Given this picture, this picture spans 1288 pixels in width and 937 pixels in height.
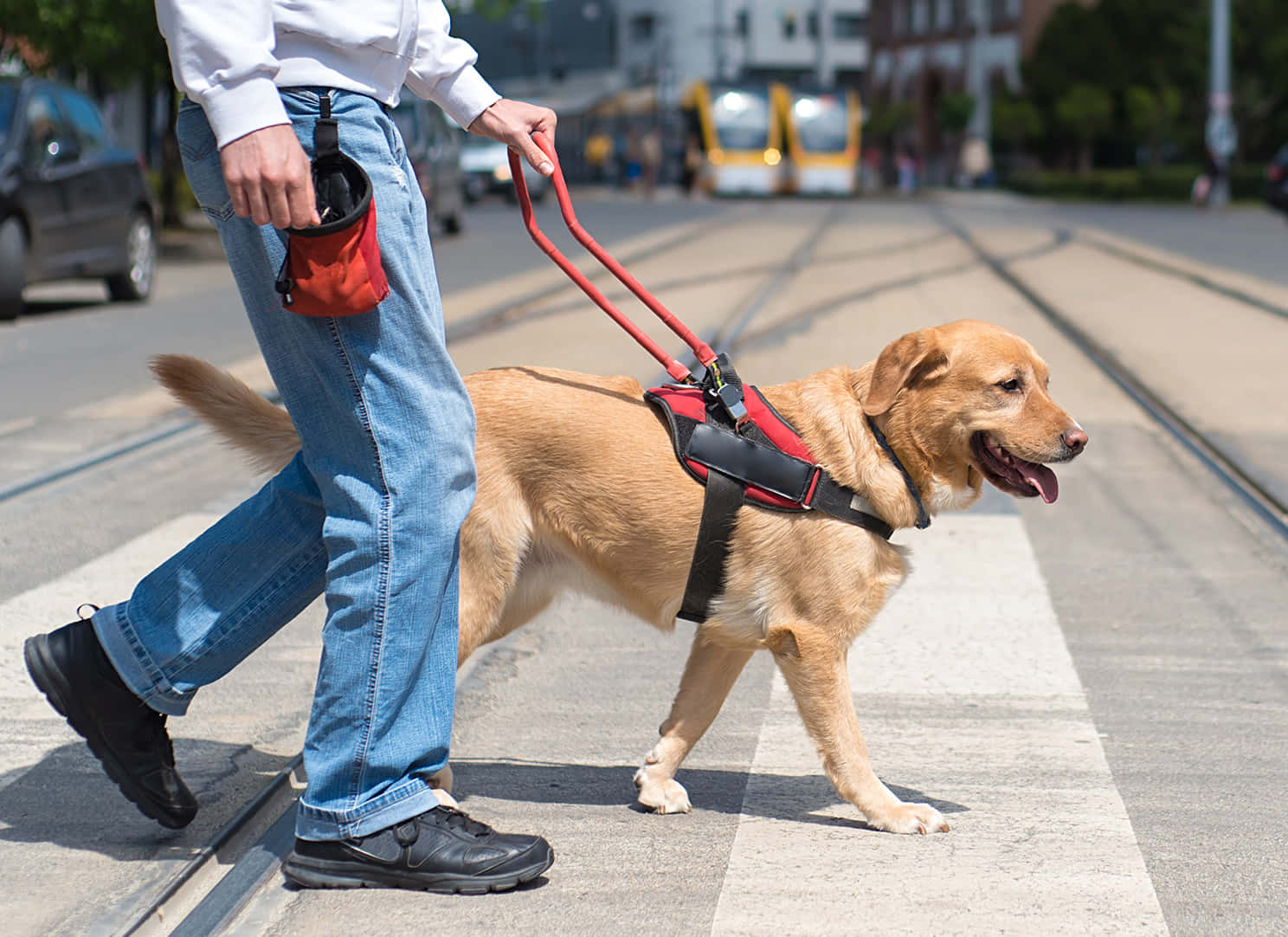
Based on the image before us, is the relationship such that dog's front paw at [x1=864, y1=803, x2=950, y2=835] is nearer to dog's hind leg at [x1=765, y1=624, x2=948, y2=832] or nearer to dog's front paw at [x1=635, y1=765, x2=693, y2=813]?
dog's hind leg at [x1=765, y1=624, x2=948, y2=832]

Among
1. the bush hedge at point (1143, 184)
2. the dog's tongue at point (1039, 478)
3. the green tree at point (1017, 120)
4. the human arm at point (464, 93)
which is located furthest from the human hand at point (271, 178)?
the green tree at point (1017, 120)

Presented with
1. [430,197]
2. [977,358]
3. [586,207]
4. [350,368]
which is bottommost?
[586,207]

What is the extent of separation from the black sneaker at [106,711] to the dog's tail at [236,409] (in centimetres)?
44

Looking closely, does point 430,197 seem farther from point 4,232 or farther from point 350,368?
point 350,368

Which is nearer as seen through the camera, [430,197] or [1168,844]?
[1168,844]

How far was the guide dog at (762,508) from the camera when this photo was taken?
3184mm

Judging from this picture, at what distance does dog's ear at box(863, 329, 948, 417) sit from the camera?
324 centimetres

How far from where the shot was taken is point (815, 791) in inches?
138

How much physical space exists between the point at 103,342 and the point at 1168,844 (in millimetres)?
9832

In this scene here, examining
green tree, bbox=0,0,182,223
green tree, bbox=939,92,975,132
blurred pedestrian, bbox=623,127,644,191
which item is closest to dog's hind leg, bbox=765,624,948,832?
green tree, bbox=0,0,182,223

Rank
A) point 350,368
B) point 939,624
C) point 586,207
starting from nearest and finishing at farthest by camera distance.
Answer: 1. point 350,368
2. point 939,624
3. point 586,207

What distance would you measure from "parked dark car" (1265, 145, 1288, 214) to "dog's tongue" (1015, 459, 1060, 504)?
32.9 metres

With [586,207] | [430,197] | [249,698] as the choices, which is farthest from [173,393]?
[586,207]

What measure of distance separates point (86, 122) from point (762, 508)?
12.0 meters
